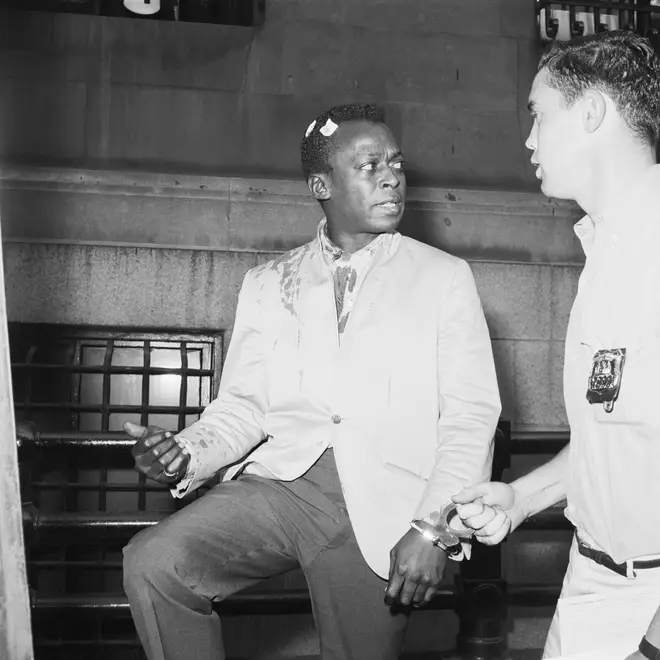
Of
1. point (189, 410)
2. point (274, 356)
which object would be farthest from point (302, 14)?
point (274, 356)

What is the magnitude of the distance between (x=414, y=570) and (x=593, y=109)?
145cm

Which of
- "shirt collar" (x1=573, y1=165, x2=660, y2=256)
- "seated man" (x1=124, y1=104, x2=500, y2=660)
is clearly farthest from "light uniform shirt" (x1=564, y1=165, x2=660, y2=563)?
"seated man" (x1=124, y1=104, x2=500, y2=660)

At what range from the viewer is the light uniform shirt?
1.82 metres

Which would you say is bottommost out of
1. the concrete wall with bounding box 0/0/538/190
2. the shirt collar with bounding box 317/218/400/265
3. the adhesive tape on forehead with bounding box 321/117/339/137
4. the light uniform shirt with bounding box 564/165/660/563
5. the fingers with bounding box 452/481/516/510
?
the fingers with bounding box 452/481/516/510

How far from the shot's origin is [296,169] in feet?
21.4

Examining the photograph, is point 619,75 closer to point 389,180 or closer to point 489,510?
point 489,510

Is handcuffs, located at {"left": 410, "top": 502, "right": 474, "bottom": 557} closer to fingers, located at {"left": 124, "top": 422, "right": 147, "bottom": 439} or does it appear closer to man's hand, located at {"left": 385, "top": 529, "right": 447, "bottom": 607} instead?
man's hand, located at {"left": 385, "top": 529, "right": 447, "bottom": 607}

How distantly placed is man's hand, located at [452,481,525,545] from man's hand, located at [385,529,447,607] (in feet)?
2.03

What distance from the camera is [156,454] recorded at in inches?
115

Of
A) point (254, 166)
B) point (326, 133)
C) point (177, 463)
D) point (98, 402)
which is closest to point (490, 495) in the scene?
point (177, 463)

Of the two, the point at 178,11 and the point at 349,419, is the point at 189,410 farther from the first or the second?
the point at 349,419

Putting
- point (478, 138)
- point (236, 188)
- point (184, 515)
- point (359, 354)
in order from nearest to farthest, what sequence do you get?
point (184, 515), point (359, 354), point (236, 188), point (478, 138)

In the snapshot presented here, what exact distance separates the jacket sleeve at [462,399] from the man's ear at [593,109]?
3.70 feet

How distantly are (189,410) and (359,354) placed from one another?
356 cm
